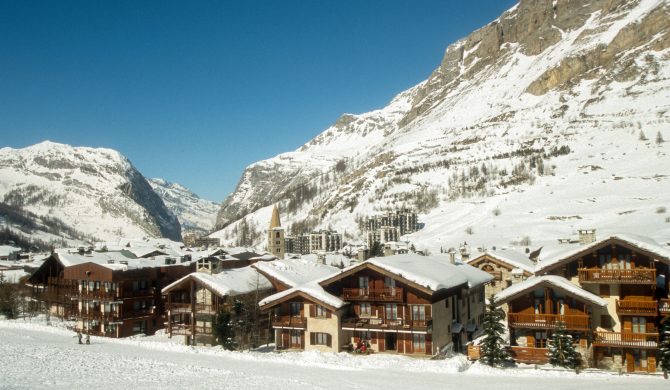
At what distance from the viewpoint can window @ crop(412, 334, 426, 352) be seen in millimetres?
43250

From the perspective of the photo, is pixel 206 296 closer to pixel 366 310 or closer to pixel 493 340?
pixel 366 310

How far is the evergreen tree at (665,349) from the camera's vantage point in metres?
34.1

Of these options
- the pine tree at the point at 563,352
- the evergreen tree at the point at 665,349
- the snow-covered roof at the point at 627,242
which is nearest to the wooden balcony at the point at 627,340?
the evergreen tree at the point at 665,349

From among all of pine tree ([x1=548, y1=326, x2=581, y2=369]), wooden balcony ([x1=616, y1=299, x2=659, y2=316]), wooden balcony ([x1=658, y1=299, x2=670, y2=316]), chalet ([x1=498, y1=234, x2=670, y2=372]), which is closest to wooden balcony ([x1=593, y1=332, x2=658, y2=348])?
chalet ([x1=498, y1=234, x2=670, y2=372])

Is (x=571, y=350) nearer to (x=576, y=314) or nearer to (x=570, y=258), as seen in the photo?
(x=576, y=314)

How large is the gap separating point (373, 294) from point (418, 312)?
402 cm

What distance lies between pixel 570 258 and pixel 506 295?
5712mm

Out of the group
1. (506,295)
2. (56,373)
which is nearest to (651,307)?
(506,295)

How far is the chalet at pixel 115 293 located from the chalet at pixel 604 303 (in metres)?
41.6

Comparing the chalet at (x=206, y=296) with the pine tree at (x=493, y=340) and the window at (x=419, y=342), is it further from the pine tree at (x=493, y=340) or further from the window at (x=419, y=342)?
the pine tree at (x=493, y=340)

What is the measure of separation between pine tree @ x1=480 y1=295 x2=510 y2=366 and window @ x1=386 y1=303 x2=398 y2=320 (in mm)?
8471

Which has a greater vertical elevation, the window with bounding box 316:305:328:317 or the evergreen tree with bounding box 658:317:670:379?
the window with bounding box 316:305:328:317

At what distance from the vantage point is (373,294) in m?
45.0

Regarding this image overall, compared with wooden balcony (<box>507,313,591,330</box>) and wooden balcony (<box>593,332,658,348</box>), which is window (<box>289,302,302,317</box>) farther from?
wooden balcony (<box>593,332,658,348</box>)
